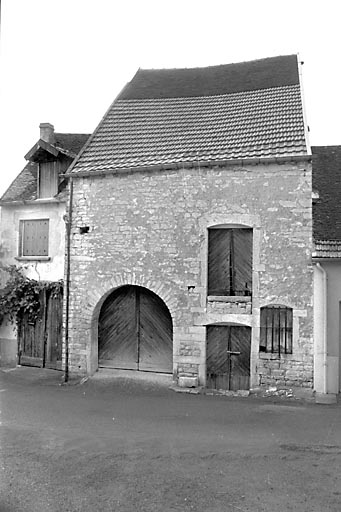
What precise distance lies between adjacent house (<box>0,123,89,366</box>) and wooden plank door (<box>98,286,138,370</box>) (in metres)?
1.55

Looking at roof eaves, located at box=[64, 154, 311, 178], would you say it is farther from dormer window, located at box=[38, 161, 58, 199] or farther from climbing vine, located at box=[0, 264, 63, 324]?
climbing vine, located at box=[0, 264, 63, 324]

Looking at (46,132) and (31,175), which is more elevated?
(46,132)

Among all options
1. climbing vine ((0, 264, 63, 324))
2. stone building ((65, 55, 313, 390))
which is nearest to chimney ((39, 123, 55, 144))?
stone building ((65, 55, 313, 390))

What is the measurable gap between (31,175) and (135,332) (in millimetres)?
6279

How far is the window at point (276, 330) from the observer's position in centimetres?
938

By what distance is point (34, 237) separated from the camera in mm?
12570

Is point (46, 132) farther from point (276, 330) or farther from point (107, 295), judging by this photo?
point (276, 330)

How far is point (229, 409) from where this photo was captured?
Result: 861 cm

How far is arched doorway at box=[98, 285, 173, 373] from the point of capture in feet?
35.0

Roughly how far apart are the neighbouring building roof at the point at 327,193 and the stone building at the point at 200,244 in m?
1.09

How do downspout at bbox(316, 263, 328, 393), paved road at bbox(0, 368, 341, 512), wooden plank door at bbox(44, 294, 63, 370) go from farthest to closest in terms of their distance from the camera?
wooden plank door at bbox(44, 294, 63, 370)
downspout at bbox(316, 263, 328, 393)
paved road at bbox(0, 368, 341, 512)

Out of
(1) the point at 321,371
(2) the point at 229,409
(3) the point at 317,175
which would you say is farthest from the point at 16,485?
(3) the point at 317,175

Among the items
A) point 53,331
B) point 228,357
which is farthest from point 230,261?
point 53,331

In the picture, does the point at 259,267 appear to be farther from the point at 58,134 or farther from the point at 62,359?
the point at 58,134
